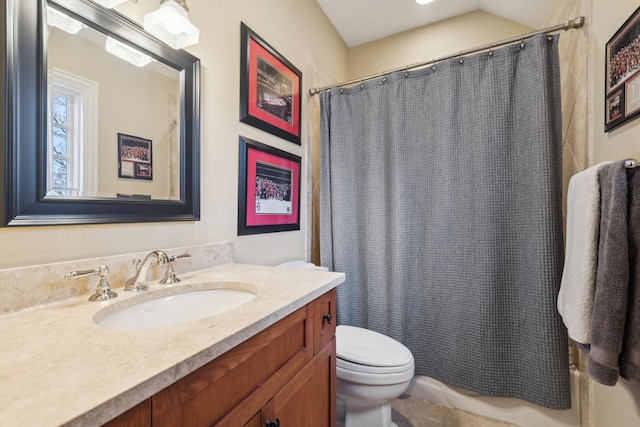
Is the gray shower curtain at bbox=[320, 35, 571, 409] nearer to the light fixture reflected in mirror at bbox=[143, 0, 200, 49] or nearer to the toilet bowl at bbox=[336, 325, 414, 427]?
the toilet bowl at bbox=[336, 325, 414, 427]

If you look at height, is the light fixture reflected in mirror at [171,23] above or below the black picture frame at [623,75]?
above

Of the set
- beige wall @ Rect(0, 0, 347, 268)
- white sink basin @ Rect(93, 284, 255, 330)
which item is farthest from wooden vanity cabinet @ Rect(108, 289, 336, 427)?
beige wall @ Rect(0, 0, 347, 268)

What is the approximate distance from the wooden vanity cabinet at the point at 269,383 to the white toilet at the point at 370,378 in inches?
9.1

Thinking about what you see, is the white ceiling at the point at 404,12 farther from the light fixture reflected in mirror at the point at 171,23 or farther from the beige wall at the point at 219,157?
the light fixture reflected in mirror at the point at 171,23

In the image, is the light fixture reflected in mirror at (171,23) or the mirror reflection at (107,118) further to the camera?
the light fixture reflected in mirror at (171,23)

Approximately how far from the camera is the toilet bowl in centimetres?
120

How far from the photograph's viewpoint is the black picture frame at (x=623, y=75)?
35.0 inches

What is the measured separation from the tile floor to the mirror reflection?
5.32 ft

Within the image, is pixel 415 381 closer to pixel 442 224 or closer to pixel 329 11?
pixel 442 224

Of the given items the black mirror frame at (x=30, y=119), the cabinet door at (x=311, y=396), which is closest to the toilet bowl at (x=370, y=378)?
the cabinet door at (x=311, y=396)

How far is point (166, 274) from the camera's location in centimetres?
93

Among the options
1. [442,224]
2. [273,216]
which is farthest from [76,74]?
[442,224]

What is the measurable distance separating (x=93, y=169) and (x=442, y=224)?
1.57m

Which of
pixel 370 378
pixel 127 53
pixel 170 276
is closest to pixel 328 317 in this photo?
pixel 370 378
